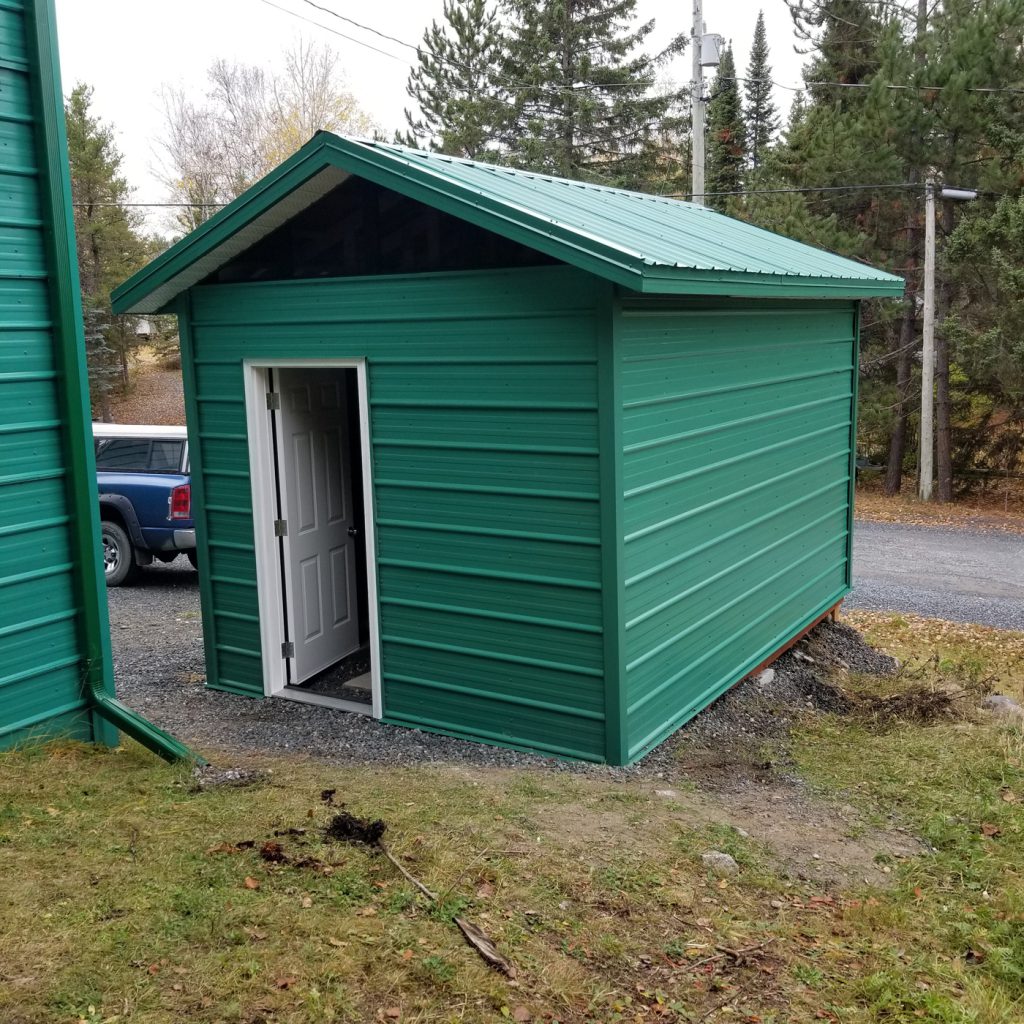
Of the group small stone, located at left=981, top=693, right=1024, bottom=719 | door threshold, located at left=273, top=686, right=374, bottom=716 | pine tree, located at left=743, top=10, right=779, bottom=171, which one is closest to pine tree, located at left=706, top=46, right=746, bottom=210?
pine tree, located at left=743, top=10, right=779, bottom=171

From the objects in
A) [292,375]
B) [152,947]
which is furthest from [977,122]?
[152,947]

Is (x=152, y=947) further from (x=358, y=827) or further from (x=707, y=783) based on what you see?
(x=707, y=783)

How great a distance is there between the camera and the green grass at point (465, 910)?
325cm

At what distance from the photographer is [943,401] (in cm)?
1916

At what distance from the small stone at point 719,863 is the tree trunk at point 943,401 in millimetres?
16098

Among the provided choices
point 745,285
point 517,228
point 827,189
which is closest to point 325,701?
point 517,228

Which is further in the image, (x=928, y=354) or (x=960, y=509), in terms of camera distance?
(x=960, y=509)

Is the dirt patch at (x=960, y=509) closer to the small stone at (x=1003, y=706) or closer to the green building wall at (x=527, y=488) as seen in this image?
the small stone at (x=1003, y=706)

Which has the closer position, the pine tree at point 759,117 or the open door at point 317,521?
the open door at point 317,521

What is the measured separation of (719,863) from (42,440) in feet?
12.8

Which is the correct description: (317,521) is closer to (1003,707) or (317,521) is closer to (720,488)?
(720,488)

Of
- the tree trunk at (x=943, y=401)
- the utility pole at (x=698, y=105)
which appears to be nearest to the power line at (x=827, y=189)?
the utility pole at (x=698, y=105)

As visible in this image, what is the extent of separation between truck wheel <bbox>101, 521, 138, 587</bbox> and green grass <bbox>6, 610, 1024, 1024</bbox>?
652 centimetres

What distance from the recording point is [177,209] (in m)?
35.5
